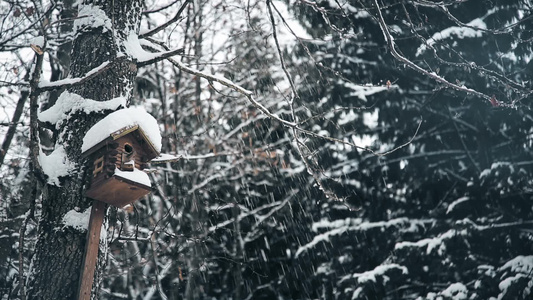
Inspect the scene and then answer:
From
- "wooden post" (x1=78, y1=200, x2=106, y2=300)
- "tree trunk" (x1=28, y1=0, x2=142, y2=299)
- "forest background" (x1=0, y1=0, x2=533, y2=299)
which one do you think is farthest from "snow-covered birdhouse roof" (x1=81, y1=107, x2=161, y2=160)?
"forest background" (x1=0, y1=0, x2=533, y2=299)

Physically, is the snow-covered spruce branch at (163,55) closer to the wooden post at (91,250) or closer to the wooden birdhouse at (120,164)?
the wooden birdhouse at (120,164)

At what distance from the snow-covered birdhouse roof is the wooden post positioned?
349 millimetres

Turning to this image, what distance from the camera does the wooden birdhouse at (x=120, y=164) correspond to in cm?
289

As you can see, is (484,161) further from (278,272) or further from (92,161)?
(92,161)

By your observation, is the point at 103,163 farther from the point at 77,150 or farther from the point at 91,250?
the point at 91,250

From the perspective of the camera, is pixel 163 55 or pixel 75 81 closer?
pixel 75 81

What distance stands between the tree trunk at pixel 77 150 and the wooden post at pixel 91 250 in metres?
0.09

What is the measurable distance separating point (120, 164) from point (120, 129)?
22 centimetres

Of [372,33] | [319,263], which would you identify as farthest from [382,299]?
[372,33]

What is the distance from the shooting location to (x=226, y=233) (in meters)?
9.47

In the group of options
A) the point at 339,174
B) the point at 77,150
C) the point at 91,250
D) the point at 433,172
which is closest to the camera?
the point at 91,250

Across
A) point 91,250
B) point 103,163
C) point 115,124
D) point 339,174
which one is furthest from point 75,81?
point 339,174

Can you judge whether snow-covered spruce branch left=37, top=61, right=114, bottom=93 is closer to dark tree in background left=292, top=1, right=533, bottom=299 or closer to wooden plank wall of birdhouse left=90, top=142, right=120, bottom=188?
wooden plank wall of birdhouse left=90, top=142, right=120, bottom=188

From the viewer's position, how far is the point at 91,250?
9.20 ft
